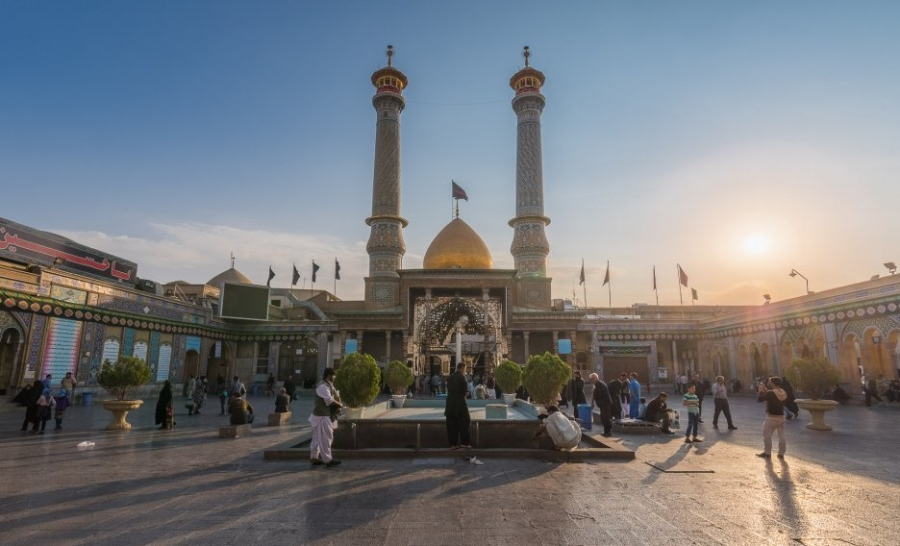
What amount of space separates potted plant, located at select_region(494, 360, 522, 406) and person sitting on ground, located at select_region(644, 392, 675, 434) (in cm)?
658

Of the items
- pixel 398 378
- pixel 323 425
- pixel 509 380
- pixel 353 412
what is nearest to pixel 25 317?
pixel 398 378

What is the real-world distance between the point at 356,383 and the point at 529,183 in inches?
1021

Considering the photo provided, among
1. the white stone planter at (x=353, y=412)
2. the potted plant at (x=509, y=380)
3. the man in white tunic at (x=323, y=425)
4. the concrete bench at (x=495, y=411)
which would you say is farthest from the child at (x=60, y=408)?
the potted plant at (x=509, y=380)

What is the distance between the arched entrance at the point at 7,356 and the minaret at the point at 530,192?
23691mm

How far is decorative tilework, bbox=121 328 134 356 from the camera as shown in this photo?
21.2m

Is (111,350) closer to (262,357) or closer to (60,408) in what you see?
(262,357)

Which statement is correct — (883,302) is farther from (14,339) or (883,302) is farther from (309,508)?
(14,339)

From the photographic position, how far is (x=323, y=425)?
22.2 feet

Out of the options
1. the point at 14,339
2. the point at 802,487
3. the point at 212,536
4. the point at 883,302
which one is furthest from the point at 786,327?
the point at 14,339

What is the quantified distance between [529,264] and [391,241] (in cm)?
921

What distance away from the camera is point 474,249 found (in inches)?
1282

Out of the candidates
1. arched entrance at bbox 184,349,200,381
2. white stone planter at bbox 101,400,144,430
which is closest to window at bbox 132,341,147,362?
Answer: arched entrance at bbox 184,349,200,381

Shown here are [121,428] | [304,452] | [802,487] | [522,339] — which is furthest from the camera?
[522,339]

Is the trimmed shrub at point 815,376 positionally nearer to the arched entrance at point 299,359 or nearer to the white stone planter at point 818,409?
the white stone planter at point 818,409
